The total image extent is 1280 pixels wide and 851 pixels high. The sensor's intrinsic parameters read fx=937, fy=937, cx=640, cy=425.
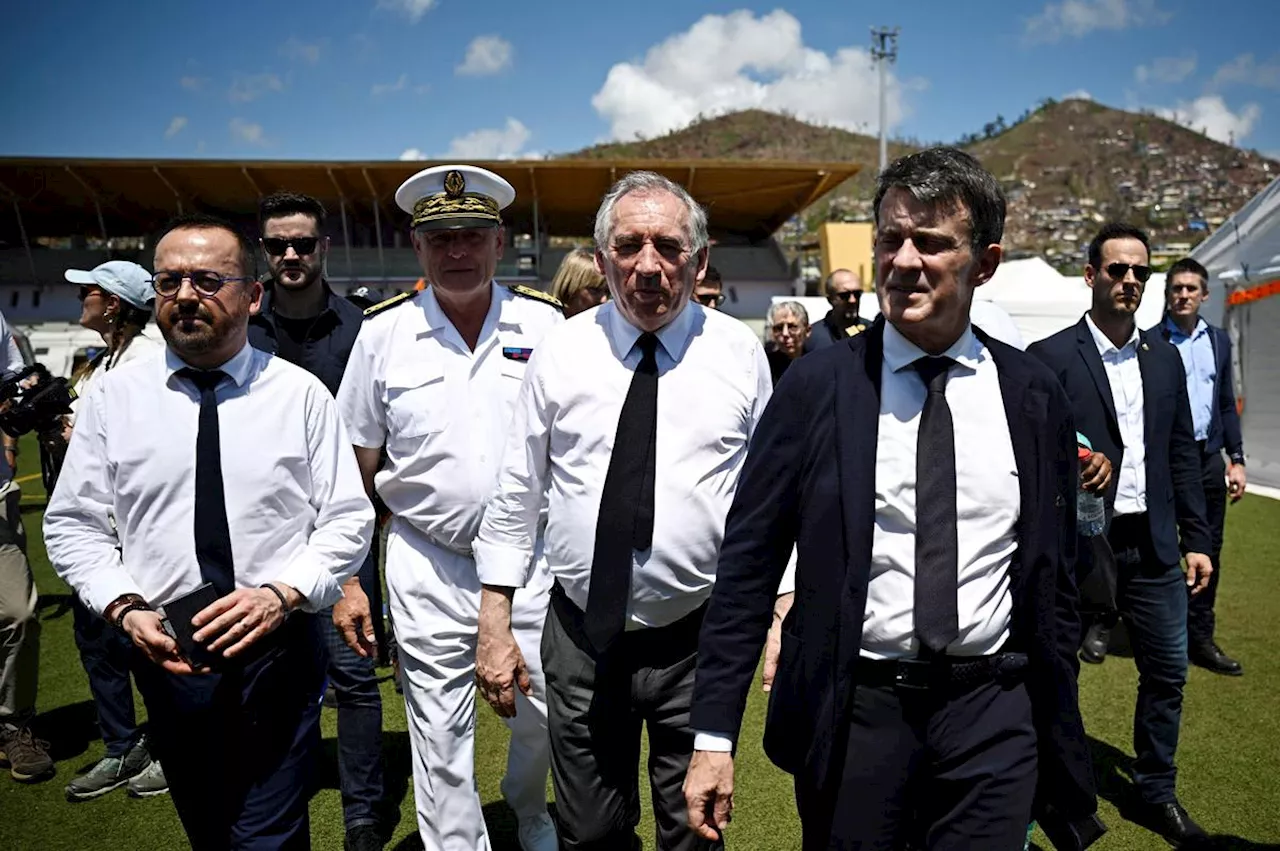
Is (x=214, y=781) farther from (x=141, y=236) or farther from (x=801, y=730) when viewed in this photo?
(x=141, y=236)

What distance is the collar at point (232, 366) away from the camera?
2621 mm

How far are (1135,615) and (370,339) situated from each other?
3.24 meters

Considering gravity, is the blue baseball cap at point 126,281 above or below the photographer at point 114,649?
above

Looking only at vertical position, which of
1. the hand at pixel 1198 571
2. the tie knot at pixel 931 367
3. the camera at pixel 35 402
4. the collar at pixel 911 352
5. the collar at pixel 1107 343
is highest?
the collar at pixel 911 352

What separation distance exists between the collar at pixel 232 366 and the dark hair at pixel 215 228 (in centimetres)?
26

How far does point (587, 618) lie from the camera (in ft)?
8.71

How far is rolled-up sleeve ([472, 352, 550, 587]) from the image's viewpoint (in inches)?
110

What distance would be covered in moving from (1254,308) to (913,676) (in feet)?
39.2

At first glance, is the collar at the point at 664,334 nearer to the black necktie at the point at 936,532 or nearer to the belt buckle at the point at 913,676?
the black necktie at the point at 936,532

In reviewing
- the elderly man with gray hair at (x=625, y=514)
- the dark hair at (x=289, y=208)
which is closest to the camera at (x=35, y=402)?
the dark hair at (x=289, y=208)

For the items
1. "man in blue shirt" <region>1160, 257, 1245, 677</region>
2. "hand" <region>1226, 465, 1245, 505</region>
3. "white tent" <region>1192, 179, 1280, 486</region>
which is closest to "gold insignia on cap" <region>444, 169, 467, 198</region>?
"man in blue shirt" <region>1160, 257, 1245, 677</region>

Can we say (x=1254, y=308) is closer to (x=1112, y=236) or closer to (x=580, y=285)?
(x=1112, y=236)

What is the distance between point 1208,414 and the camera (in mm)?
6602

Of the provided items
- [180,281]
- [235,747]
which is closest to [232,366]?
[180,281]
